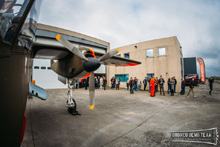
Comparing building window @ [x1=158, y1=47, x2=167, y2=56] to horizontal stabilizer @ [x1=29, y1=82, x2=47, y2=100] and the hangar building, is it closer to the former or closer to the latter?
the hangar building

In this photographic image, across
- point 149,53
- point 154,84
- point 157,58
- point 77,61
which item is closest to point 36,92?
point 77,61

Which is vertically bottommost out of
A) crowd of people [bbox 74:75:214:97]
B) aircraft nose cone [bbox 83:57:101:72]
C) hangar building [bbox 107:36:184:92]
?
crowd of people [bbox 74:75:214:97]

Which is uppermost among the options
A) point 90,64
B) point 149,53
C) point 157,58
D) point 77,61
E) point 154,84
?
point 149,53

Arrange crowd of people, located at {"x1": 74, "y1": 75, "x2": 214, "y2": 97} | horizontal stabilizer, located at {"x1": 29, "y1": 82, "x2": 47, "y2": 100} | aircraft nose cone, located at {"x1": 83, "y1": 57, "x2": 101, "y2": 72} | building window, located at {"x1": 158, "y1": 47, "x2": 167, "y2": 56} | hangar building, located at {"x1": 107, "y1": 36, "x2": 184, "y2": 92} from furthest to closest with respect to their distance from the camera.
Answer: building window, located at {"x1": 158, "y1": 47, "x2": 167, "y2": 56} < hangar building, located at {"x1": 107, "y1": 36, "x2": 184, "y2": 92} < crowd of people, located at {"x1": 74, "y1": 75, "x2": 214, "y2": 97} < aircraft nose cone, located at {"x1": 83, "y1": 57, "x2": 101, "y2": 72} < horizontal stabilizer, located at {"x1": 29, "y1": 82, "x2": 47, "y2": 100}

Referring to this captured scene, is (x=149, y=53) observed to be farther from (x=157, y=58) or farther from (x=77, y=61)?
(x=77, y=61)

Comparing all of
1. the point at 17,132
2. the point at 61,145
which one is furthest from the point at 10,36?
the point at 61,145

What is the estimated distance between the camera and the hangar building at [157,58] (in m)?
12.4

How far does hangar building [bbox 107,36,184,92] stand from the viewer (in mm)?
12419

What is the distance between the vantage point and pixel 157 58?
13.7 metres

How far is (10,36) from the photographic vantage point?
141 cm

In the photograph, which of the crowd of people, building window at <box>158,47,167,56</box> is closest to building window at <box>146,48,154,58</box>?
building window at <box>158,47,167,56</box>

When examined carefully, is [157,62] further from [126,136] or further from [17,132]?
[17,132]

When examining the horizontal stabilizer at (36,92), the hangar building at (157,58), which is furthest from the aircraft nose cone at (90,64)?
the hangar building at (157,58)

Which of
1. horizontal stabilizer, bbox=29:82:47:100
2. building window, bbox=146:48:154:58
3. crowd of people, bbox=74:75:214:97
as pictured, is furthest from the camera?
building window, bbox=146:48:154:58
